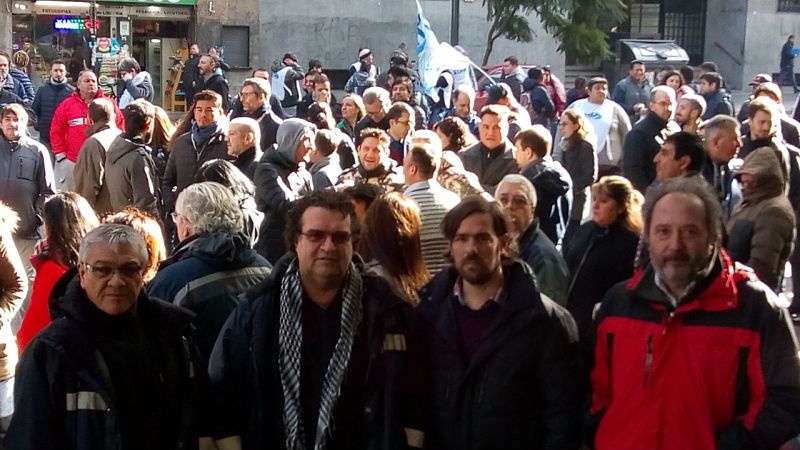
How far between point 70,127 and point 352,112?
9.80 feet

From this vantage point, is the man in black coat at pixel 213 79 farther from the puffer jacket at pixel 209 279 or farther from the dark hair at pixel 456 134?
the puffer jacket at pixel 209 279

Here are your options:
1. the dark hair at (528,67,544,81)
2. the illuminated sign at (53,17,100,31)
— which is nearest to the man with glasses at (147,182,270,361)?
the dark hair at (528,67,544,81)

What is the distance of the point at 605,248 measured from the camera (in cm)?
599

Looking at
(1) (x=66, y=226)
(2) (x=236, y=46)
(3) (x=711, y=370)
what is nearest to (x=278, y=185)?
(1) (x=66, y=226)

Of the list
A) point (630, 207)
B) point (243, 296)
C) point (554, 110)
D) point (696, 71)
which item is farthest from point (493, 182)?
point (696, 71)

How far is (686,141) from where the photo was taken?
7.29 meters

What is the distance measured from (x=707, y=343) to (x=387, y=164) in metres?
4.62

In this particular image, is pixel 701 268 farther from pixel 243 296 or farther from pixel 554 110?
pixel 554 110

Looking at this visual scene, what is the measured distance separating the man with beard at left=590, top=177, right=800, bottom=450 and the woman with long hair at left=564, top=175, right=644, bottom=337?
1.87m

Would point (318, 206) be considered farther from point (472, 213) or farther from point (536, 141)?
point (536, 141)

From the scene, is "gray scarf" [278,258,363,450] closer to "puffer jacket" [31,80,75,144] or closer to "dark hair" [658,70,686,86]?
"puffer jacket" [31,80,75,144]

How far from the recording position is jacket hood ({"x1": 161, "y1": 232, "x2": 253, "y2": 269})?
5043 mm

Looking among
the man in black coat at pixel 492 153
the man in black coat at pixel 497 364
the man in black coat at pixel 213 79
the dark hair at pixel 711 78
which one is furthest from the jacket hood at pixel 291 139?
the dark hair at pixel 711 78

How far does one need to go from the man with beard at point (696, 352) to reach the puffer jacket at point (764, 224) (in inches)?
117
